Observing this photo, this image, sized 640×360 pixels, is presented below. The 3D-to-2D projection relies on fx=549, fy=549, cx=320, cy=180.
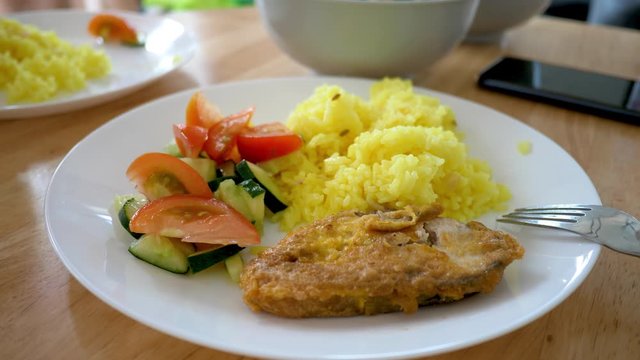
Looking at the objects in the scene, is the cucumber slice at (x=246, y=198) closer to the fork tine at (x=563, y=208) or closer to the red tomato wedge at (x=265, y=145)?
the red tomato wedge at (x=265, y=145)

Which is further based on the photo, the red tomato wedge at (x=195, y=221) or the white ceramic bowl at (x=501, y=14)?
the white ceramic bowl at (x=501, y=14)

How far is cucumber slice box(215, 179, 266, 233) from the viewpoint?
1.67 m

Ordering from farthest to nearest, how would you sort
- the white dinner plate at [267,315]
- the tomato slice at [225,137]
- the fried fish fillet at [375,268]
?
the tomato slice at [225,137] < the fried fish fillet at [375,268] < the white dinner plate at [267,315]

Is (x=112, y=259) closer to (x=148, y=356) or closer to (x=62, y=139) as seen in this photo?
(x=148, y=356)

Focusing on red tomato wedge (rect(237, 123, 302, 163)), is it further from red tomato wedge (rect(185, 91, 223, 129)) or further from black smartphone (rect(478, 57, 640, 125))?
black smartphone (rect(478, 57, 640, 125))

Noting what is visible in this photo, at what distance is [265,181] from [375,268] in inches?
24.4

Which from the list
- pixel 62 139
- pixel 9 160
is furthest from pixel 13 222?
pixel 62 139

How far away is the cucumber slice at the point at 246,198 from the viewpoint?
167cm

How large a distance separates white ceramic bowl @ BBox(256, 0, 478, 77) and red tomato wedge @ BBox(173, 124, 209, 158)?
3.24 ft

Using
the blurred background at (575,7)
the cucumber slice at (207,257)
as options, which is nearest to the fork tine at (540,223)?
the cucumber slice at (207,257)

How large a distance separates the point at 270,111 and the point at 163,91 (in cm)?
74

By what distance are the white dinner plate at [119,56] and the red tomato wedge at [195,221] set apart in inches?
40.4

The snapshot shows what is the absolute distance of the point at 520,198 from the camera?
1.85 meters

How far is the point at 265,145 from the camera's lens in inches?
75.2
